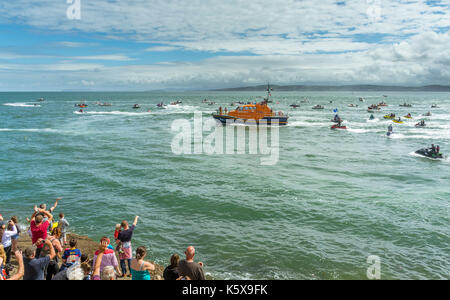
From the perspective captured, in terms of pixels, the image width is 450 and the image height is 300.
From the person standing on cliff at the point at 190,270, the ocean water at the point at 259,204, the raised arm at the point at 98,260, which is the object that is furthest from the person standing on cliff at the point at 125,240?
the person standing on cliff at the point at 190,270

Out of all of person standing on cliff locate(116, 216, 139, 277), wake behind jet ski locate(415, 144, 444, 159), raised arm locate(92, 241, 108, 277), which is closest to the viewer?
raised arm locate(92, 241, 108, 277)

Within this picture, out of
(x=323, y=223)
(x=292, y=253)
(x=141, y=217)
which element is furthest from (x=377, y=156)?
(x=141, y=217)

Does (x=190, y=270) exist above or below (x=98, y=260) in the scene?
above

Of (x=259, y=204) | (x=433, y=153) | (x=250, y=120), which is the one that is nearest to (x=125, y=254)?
(x=259, y=204)

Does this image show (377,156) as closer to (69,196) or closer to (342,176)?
(342,176)

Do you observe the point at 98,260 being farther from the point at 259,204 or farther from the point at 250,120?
the point at 250,120

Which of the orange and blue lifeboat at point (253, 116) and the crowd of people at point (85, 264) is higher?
the orange and blue lifeboat at point (253, 116)

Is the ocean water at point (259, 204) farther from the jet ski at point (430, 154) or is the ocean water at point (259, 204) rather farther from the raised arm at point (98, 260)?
the raised arm at point (98, 260)

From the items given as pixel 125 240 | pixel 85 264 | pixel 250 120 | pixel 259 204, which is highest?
pixel 250 120

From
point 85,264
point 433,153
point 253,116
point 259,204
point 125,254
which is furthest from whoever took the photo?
point 253,116

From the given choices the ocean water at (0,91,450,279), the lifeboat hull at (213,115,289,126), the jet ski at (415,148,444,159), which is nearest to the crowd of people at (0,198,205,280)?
the ocean water at (0,91,450,279)

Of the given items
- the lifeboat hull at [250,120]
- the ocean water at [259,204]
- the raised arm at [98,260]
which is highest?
the lifeboat hull at [250,120]

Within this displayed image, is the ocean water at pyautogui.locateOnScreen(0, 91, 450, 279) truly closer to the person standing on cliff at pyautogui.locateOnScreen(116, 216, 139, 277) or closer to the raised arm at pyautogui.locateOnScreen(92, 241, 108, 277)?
the person standing on cliff at pyautogui.locateOnScreen(116, 216, 139, 277)
